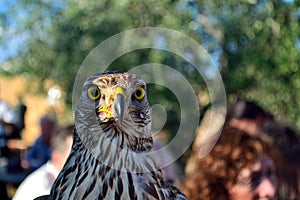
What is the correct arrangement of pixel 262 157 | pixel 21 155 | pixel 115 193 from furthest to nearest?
1. pixel 21 155
2. pixel 262 157
3. pixel 115 193

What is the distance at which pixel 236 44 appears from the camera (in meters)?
11.6

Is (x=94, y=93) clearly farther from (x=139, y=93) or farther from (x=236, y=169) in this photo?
(x=236, y=169)

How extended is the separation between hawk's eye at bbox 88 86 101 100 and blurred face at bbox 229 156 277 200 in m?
1.40

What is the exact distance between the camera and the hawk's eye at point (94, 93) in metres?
3.03

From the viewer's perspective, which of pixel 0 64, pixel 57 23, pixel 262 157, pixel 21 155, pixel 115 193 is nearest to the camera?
pixel 115 193

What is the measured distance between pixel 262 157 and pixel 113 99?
5.18 feet

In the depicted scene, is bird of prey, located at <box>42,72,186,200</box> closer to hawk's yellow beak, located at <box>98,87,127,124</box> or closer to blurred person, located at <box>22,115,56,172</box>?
hawk's yellow beak, located at <box>98,87,127,124</box>

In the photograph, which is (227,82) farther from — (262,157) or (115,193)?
(115,193)

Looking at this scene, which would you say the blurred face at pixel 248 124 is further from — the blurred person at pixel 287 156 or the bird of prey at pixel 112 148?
the bird of prey at pixel 112 148

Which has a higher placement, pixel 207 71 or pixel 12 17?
pixel 12 17

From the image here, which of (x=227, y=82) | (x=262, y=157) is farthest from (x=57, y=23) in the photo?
(x=262, y=157)

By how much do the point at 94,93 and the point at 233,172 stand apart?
1384 millimetres

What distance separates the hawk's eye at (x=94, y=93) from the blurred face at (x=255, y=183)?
1402 mm

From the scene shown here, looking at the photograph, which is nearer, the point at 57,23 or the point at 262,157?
the point at 262,157
